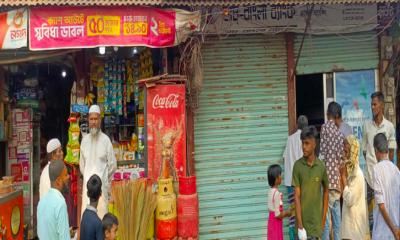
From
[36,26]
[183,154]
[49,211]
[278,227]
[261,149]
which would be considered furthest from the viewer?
[261,149]

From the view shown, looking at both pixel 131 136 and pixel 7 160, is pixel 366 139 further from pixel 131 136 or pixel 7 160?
pixel 7 160

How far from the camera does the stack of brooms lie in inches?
261

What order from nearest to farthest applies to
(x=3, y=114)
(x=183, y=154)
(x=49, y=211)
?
(x=49, y=211) → (x=183, y=154) → (x=3, y=114)

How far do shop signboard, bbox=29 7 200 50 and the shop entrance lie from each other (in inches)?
117

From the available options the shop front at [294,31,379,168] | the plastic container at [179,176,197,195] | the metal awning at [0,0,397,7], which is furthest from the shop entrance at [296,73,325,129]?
the plastic container at [179,176,197,195]

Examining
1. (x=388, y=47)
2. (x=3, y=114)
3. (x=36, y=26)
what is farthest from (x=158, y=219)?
(x=388, y=47)

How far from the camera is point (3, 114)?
330 inches

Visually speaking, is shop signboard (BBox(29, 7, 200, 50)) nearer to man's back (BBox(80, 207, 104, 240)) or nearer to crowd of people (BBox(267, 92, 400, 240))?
crowd of people (BBox(267, 92, 400, 240))

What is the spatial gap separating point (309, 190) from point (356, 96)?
3.27 metres

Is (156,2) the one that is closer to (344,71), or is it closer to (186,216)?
(186,216)

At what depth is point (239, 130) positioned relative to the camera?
7.75 meters

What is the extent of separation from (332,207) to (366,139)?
53.5 inches

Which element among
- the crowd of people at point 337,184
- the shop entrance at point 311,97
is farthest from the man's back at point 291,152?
the shop entrance at point 311,97

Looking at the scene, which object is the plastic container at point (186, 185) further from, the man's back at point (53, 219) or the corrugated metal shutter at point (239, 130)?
the man's back at point (53, 219)
